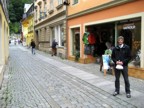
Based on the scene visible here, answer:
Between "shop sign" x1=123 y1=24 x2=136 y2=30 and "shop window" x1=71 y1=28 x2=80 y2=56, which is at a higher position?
"shop sign" x1=123 y1=24 x2=136 y2=30

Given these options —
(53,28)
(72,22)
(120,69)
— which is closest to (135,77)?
(120,69)

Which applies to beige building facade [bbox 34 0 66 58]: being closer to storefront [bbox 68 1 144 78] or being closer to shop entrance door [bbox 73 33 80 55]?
shop entrance door [bbox 73 33 80 55]

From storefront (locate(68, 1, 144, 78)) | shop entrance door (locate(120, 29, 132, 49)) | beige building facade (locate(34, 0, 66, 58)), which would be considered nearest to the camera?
storefront (locate(68, 1, 144, 78))

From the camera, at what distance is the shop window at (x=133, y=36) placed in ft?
38.1

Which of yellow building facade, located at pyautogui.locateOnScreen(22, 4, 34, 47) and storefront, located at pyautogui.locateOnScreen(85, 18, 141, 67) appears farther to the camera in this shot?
yellow building facade, located at pyautogui.locateOnScreen(22, 4, 34, 47)

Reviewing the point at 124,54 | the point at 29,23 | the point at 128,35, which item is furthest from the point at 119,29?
the point at 29,23

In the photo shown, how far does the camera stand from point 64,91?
909cm

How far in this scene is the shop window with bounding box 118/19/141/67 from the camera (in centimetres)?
1162

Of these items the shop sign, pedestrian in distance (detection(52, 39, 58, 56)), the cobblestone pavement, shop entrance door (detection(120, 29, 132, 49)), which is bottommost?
the cobblestone pavement

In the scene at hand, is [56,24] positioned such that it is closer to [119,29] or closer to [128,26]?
[119,29]

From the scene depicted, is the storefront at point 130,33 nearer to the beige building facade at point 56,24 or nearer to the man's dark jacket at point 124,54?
the man's dark jacket at point 124,54

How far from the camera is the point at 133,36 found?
12.1 m

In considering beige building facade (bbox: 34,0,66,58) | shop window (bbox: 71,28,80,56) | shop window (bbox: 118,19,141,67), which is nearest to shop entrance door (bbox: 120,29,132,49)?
shop window (bbox: 118,19,141,67)

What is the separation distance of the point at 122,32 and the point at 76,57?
236 inches
